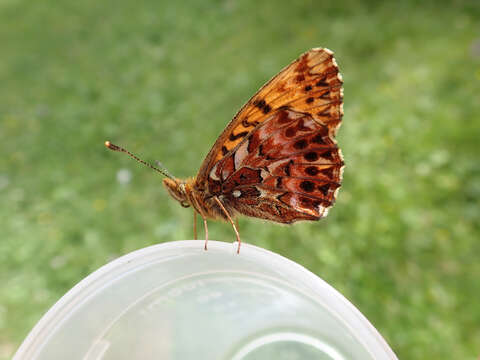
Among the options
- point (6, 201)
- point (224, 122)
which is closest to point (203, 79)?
point (224, 122)

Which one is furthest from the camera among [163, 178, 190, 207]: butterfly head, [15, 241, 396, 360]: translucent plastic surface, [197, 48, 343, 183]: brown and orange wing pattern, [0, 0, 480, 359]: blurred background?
[0, 0, 480, 359]: blurred background

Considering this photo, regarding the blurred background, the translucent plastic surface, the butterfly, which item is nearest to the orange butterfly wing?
the butterfly

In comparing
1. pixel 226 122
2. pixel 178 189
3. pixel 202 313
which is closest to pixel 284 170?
pixel 178 189

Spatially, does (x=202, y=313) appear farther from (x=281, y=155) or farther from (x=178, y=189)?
(x=281, y=155)

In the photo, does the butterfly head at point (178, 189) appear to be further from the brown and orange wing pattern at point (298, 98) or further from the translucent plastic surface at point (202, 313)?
the translucent plastic surface at point (202, 313)

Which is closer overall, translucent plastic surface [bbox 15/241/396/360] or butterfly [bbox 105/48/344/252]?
translucent plastic surface [bbox 15/241/396/360]

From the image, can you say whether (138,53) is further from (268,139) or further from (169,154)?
(268,139)

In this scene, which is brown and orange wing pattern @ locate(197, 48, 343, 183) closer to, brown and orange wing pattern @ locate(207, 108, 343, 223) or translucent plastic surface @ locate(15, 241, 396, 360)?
brown and orange wing pattern @ locate(207, 108, 343, 223)

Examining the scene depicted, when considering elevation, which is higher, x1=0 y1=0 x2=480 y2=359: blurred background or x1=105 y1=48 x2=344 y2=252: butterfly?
x1=0 y1=0 x2=480 y2=359: blurred background
